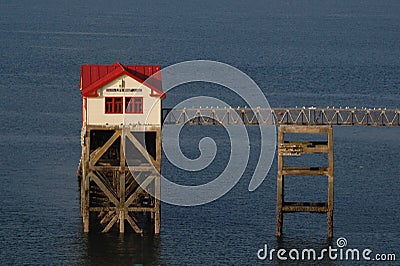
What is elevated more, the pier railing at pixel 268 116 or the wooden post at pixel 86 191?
the pier railing at pixel 268 116

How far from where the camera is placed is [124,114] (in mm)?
76500

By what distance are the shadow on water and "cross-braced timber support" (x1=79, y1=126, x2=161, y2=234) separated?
3.07ft

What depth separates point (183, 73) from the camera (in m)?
147

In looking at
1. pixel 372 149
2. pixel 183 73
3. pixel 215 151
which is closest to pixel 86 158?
pixel 215 151

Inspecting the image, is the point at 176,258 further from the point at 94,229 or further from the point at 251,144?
the point at 251,144

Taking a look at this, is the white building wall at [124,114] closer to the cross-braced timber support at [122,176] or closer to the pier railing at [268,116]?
the cross-braced timber support at [122,176]

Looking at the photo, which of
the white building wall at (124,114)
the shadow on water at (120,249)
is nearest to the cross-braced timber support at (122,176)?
the white building wall at (124,114)

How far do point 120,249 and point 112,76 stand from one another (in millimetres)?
9588

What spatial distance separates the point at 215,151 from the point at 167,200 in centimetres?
1734

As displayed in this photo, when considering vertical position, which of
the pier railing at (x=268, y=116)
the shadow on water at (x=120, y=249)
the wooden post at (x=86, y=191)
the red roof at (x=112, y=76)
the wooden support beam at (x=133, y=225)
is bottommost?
the shadow on water at (x=120, y=249)

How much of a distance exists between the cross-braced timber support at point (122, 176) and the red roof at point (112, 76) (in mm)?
2083

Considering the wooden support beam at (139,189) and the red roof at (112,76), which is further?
the wooden support beam at (139,189)

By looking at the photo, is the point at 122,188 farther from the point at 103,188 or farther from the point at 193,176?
the point at 193,176

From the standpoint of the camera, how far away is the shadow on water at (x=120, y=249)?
73125 millimetres
